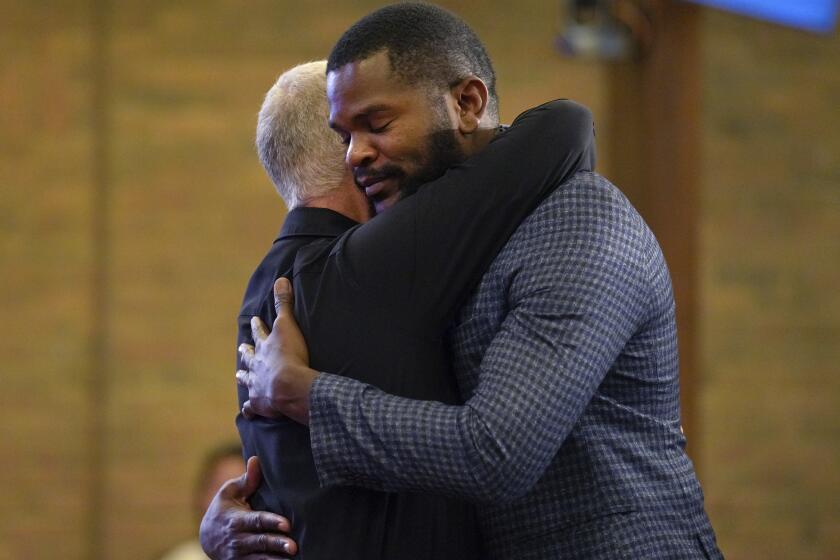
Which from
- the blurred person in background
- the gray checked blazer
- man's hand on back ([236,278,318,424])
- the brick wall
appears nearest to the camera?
the gray checked blazer

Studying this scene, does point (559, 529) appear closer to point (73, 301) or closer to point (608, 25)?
point (608, 25)

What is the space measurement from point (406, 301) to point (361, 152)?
243 mm

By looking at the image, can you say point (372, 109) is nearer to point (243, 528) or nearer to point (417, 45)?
point (417, 45)

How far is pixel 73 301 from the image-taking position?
14.8 feet

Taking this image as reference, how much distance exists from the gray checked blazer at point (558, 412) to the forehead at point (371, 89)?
0.26 meters

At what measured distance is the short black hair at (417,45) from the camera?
171 centimetres

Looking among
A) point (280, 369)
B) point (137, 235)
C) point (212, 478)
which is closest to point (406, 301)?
point (280, 369)

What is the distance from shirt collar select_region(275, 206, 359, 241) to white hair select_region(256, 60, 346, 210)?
0.05m

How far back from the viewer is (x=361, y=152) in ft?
5.56

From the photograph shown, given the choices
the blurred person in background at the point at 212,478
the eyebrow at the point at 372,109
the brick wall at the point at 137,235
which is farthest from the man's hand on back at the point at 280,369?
the brick wall at the point at 137,235

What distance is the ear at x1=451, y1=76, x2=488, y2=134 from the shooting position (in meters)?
1.75

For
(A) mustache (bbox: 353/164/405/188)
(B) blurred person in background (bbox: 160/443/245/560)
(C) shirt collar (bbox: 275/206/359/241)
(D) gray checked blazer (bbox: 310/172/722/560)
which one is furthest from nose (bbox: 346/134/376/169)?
(B) blurred person in background (bbox: 160/443/245/560)

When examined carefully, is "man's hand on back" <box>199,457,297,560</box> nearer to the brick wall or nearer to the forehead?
the forehead

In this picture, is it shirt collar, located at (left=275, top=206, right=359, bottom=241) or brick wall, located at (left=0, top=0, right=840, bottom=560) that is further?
brick wall, located at (left=0, top=0, right=840, bottom=560)
